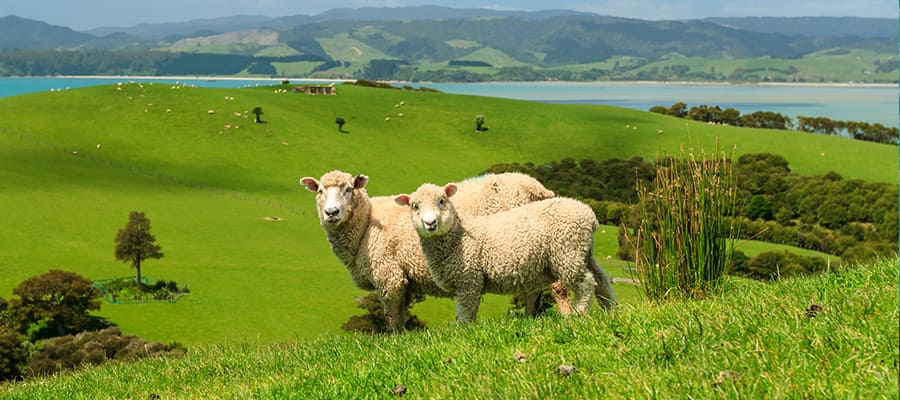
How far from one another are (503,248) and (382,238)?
110 inches

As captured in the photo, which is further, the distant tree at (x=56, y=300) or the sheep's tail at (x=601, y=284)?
the distant tree at (x=56, y=300)

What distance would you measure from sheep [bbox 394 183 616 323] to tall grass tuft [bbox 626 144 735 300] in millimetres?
1299

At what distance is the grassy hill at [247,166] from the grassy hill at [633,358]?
24139 millimetres

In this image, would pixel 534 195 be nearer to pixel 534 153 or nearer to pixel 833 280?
pixel 833 280

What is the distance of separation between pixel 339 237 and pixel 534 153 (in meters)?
93.3

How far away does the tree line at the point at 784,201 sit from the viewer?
6600 centimetres

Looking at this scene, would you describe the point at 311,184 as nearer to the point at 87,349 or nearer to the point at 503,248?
the point at 503,248

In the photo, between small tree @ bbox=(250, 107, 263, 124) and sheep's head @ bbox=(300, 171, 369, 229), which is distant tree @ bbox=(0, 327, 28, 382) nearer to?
sheep's head @ bbox=(300, 171, 369, 229)

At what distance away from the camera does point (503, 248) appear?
11.6m

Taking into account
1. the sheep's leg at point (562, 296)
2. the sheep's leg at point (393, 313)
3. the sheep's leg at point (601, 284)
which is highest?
the sheep's leg at point (601, 284)

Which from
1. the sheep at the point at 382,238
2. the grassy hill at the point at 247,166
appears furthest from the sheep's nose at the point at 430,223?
the grassy hill at the point at 247,166

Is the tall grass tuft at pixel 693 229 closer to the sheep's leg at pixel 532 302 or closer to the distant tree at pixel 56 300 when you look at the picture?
the sheep's leg at pixel 532 302

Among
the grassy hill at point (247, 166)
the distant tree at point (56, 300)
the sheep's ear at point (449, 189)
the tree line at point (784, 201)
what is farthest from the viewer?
the tree line at point (784, 201)

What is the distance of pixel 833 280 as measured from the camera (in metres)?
8.73
